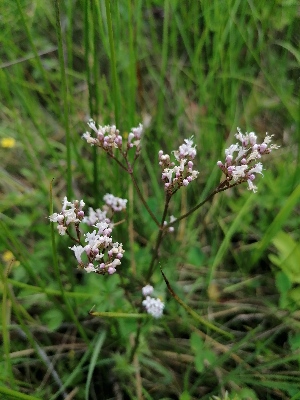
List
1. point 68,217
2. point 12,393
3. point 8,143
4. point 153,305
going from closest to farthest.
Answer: point 12,393 < point 68,217 < point 153,305 < point 8,143

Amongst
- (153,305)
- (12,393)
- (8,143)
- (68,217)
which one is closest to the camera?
(12,393)

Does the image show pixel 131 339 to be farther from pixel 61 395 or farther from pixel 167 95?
pixel 167 95

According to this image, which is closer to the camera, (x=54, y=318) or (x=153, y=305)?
(x=153, y=305)

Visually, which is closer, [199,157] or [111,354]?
[111,354]

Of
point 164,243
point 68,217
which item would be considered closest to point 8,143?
point 164,243

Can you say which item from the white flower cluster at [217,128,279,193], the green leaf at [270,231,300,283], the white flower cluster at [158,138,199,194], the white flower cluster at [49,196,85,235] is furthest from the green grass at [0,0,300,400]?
the white flower cluster at [217,128,279,193]

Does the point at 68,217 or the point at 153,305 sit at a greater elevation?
the point at 68,217

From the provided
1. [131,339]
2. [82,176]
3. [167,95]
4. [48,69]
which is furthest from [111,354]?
[48,69]

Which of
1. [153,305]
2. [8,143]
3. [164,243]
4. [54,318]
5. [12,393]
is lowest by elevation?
[12,393]

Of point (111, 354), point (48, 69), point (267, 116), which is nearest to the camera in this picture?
point (111, 354)

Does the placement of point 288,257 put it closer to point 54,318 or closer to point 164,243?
point 164,243
